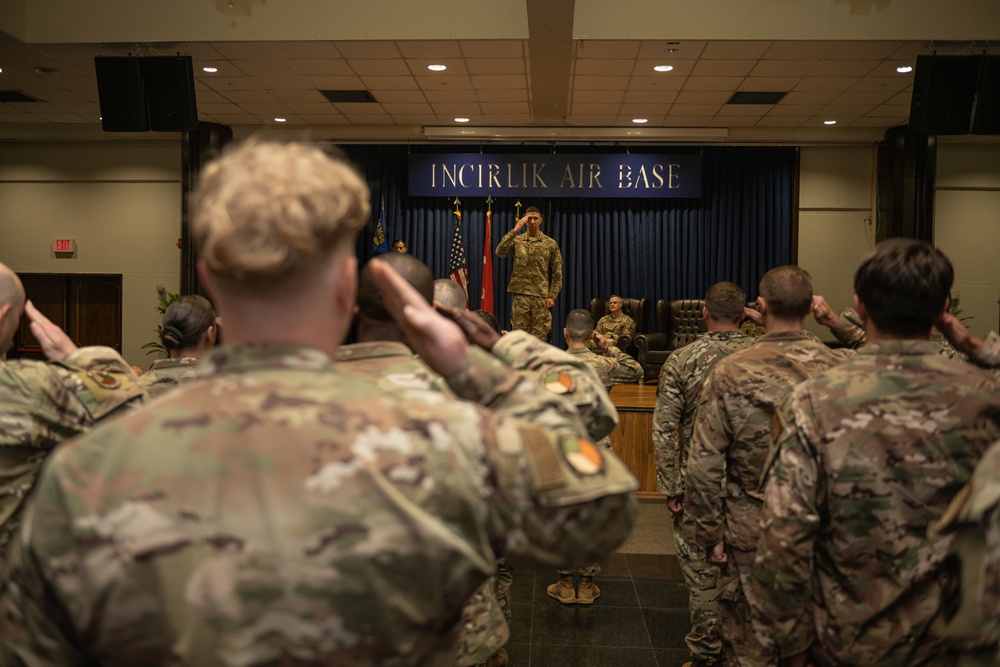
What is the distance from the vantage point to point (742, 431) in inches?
115

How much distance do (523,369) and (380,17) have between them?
6409 mm

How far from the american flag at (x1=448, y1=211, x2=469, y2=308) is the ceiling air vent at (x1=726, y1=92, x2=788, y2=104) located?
157 inches

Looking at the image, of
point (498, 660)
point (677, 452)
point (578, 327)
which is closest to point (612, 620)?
point (498, 660)

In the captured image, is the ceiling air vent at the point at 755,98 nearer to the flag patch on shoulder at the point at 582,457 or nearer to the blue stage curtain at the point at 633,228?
the blue stage curtain at the point at 633,228

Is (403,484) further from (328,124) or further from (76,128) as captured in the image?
(76,128)

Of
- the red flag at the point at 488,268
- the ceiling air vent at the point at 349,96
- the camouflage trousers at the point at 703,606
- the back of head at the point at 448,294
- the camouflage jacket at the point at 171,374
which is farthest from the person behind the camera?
the red flag at the point at 488,268

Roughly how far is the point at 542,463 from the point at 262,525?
320 millimetres

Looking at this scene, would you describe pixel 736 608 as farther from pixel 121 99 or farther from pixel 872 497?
pixel 121 99

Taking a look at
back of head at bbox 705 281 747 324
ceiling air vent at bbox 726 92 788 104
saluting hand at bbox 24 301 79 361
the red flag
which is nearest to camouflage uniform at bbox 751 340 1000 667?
saluting hand at bbox 24 301 79 361

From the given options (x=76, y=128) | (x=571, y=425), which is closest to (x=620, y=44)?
(x=571, y=425)

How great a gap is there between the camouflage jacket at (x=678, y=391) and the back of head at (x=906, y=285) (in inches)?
72.8

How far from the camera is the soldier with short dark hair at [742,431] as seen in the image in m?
2.82

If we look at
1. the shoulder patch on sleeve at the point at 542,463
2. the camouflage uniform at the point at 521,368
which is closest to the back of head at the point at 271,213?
the shoulder patch on sleeve at the point at 542,463

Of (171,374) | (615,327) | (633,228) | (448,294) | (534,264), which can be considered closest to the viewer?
(448,294)
